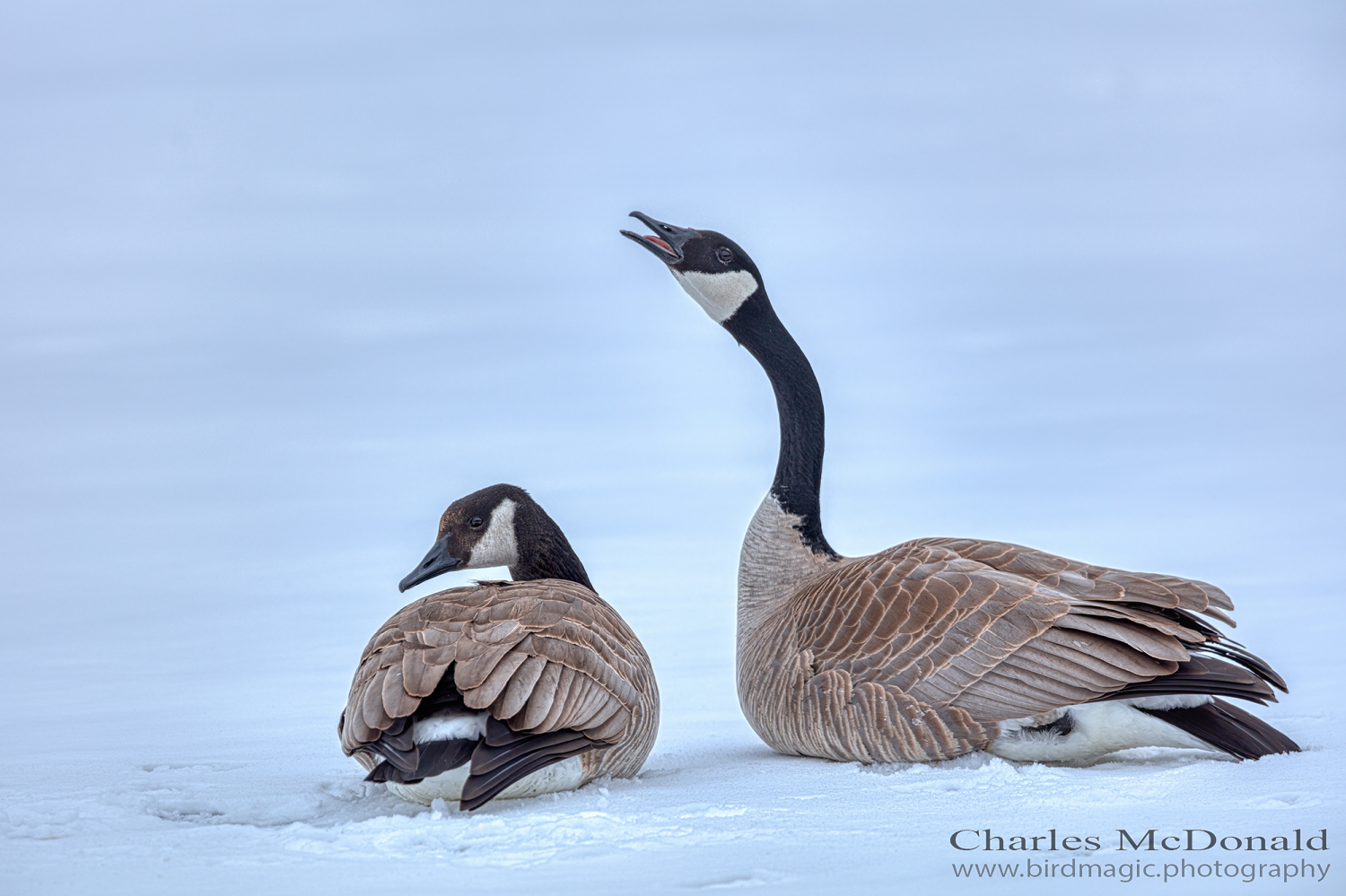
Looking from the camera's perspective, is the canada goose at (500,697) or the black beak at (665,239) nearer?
the canada goose at (500,697)

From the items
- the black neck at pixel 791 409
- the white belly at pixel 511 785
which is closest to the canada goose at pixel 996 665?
the black neck at pixel 791 409

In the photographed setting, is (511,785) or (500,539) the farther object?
(500,539)

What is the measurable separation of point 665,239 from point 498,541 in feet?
5.40

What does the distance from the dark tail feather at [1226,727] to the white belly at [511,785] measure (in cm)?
216

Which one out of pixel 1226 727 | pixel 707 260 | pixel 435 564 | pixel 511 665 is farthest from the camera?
pixel 707 260

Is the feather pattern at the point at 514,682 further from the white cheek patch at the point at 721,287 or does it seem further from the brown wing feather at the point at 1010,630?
→ the white cheek patch at the point at 721,287

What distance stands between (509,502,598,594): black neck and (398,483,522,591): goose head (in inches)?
1.2

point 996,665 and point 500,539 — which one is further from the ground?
A: point 500,539

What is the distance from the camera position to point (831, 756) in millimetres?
6043

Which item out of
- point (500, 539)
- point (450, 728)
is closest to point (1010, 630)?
point (450, 728)

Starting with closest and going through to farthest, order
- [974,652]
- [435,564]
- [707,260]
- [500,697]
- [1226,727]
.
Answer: [500,697], [1226,727], [974,652], [435,564], [707,260]

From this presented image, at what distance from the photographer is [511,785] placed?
16.5ft

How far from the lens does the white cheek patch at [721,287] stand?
6969 millimetres

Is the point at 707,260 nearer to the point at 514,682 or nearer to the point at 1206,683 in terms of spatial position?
the point at 514,682
